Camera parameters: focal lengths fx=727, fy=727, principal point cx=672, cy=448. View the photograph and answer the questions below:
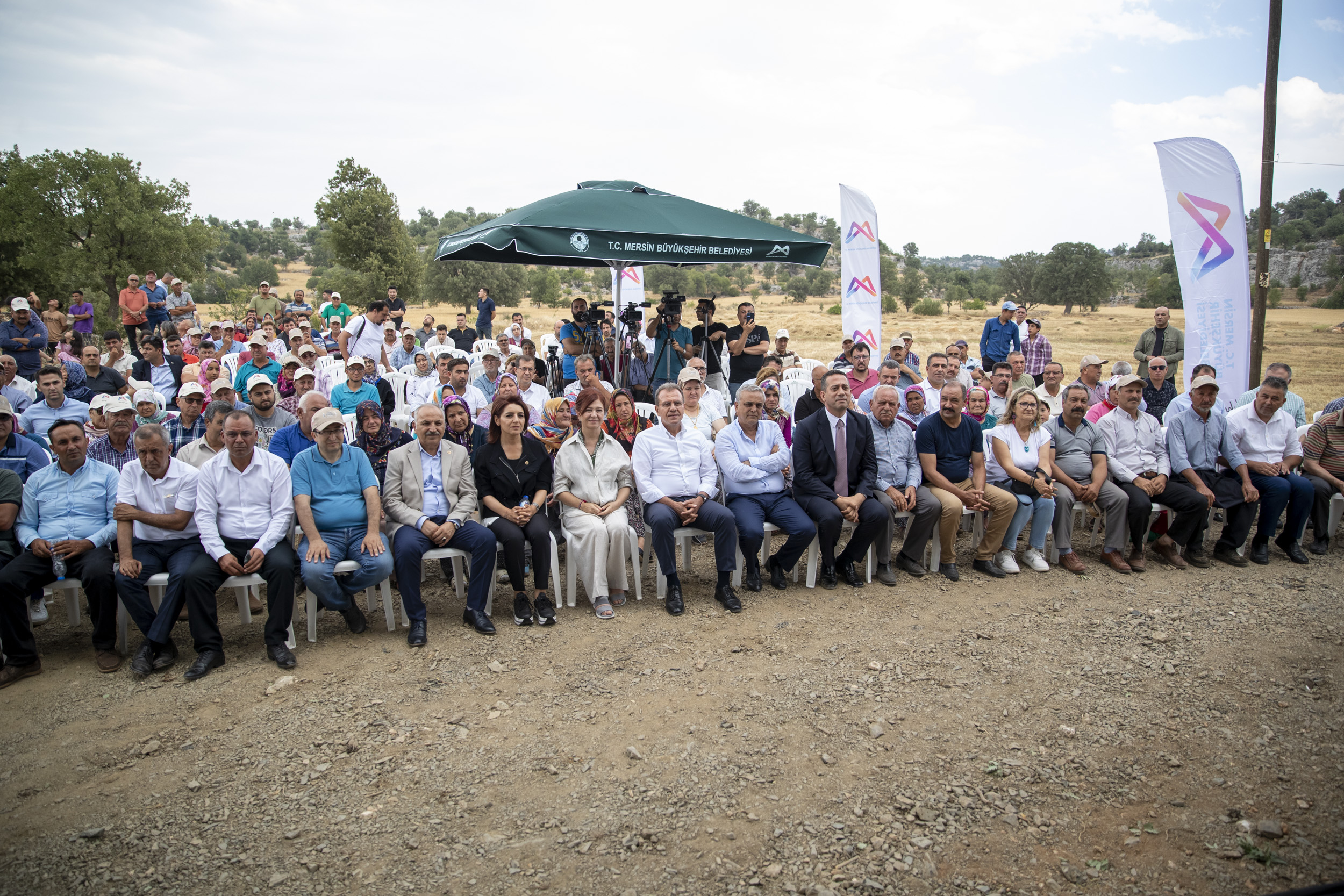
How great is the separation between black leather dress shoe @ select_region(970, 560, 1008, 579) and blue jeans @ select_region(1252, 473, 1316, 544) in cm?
215

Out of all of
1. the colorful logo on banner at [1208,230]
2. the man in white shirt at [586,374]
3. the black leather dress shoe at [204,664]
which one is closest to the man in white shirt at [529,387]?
the man in white shirt at [586,374]

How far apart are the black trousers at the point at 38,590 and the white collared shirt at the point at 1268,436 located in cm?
765

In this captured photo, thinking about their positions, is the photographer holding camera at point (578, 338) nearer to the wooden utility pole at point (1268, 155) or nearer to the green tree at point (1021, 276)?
the wooden utility pole at point (1268, 155)

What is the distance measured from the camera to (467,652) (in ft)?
13.2

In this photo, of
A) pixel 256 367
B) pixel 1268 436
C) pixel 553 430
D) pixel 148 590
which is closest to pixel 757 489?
pixel 553 430

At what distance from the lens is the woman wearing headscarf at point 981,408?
626 centimetres

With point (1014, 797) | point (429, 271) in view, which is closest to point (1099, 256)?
point (429, 271)

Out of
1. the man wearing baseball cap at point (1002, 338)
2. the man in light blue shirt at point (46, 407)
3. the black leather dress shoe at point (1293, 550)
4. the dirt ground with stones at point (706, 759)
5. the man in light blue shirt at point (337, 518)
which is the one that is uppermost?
the man wearing baseball cap at point (1002, 338)

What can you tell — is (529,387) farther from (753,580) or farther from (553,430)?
(753,580)

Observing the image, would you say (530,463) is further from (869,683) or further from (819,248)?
(819,248)

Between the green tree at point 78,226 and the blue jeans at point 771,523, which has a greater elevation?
the green tree at point 78,226

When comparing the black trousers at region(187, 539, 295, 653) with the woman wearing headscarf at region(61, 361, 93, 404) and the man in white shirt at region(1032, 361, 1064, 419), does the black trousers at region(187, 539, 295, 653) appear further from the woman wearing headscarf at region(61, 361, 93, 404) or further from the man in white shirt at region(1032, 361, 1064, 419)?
the man in white shirt at region(1032, 361, 1064, 419)

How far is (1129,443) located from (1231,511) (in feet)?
3.10

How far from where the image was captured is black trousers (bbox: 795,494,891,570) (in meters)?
4.90
